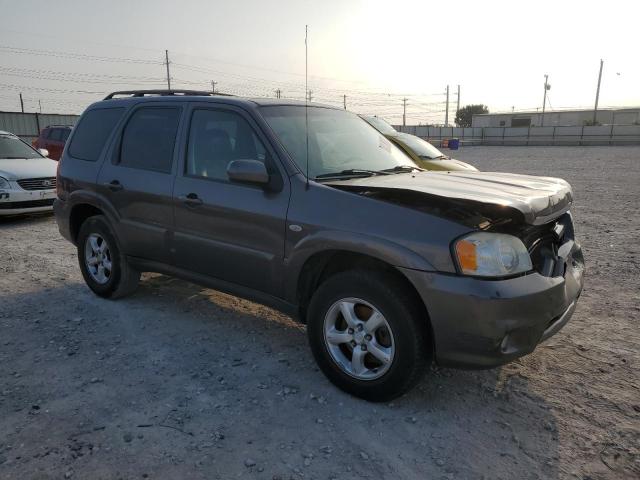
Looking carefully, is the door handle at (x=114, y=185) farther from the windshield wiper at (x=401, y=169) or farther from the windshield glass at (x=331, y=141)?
the windshield wiper at (x=401, y=169)

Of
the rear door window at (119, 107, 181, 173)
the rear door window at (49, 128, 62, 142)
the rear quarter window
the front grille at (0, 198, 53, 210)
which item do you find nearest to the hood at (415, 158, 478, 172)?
the rear door window at (119, 107, 181, 173)

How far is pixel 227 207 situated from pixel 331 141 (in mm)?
965

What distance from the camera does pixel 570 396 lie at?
3.21 m

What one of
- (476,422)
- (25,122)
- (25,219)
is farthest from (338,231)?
(25,122)

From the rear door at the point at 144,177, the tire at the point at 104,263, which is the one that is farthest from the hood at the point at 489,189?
the tire at the point at 104,263

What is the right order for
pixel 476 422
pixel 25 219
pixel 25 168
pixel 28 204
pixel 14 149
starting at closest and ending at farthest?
pixel 476 422 < pixel 28 204 < pixel 25 168 < pixel 25 219 < pixel 14 149

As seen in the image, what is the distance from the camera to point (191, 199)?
12.9 ft

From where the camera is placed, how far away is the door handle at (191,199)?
3879mm

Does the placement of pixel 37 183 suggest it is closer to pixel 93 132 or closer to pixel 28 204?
pixel 28 204

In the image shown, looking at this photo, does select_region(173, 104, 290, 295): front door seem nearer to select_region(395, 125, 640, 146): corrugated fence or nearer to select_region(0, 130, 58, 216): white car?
select_region(0, 130, 58, 216): white car

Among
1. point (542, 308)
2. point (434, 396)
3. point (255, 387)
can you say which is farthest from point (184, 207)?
point (542, 308)

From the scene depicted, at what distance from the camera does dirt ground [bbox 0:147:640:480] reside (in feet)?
8.55

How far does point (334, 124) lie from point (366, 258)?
1.46 meters

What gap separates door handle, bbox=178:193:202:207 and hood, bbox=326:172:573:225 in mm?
1105
